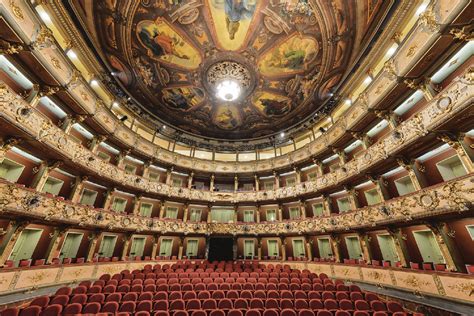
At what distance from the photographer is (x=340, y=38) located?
11.9 metres

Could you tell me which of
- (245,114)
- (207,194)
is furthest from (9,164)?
(245,114)

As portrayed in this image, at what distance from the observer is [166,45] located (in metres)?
13.2

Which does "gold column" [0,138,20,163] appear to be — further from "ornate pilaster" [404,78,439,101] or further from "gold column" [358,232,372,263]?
"gold column" [358,232,372,263]

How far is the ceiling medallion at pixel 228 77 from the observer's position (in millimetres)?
Result: 15008

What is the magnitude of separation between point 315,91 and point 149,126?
15103 millimetres

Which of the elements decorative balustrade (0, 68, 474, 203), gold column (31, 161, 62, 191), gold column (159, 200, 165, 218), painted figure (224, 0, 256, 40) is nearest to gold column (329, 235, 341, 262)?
decorative balustrade (0, 68, 474, 203)

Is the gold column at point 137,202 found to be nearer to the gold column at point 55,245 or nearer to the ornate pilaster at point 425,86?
the gold column at point 55,245

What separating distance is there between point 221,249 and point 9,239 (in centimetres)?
1346

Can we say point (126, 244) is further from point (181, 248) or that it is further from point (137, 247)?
point (181, 248)

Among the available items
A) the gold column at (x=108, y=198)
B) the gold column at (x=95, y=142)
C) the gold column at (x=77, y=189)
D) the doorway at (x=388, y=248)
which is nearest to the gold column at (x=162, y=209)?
the gold column at (x=108, y=198)

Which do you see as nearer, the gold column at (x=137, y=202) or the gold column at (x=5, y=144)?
the gold column at (x=5, y=144)

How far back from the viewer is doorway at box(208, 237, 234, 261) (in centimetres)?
1734

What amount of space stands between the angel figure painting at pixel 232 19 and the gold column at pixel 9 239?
1478cm

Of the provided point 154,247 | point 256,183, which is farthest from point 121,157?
point 256,183
